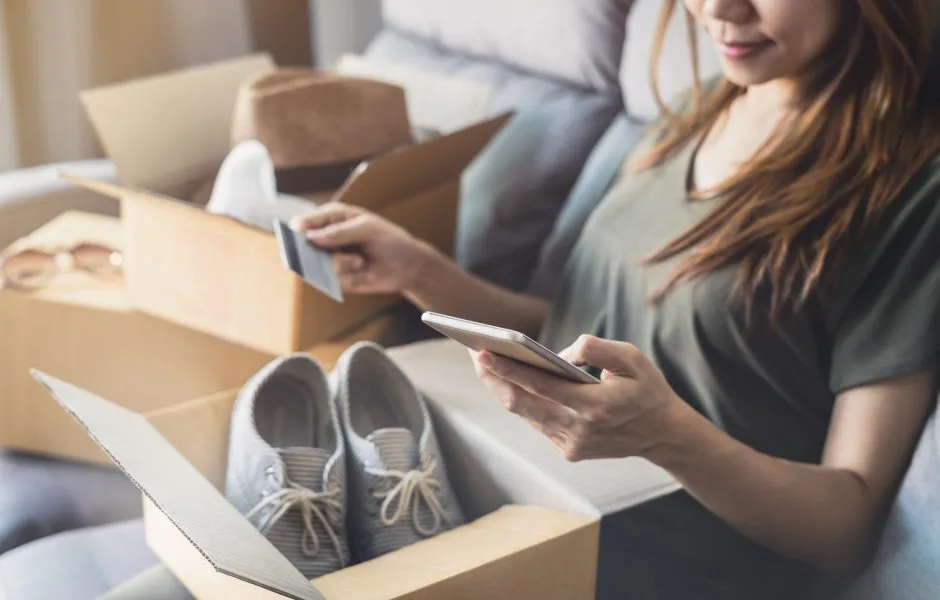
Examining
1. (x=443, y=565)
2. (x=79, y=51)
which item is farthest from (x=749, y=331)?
(x=79, y=51)

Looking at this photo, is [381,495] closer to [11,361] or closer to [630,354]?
[630,354]

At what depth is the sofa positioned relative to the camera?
1.16 meters

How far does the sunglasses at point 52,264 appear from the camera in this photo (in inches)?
48.3

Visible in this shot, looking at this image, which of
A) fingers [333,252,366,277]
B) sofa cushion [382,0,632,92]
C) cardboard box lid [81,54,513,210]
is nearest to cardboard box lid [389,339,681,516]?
fingers [333,252,366,277]

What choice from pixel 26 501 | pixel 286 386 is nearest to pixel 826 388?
pixel 286 386

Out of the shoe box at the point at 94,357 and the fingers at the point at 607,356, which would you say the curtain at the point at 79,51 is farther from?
the fingers at the point at 607,356

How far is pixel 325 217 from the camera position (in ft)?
3.58

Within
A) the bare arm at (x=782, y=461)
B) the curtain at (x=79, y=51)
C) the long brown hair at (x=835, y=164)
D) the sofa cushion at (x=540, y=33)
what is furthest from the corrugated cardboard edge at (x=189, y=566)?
the curtain at (x=79, y=51)

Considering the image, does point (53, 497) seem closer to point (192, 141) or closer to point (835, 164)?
point (192, 141)

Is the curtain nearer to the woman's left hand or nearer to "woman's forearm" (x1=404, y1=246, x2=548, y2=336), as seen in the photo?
"woman's forearm" (x1=404, y1=246, x2=548, y2=336)

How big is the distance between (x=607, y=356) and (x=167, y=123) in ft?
2.77

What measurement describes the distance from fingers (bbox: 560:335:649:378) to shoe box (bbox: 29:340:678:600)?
149mm

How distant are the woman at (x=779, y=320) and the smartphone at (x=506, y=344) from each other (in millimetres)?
16

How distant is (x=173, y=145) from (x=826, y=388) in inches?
34.9
